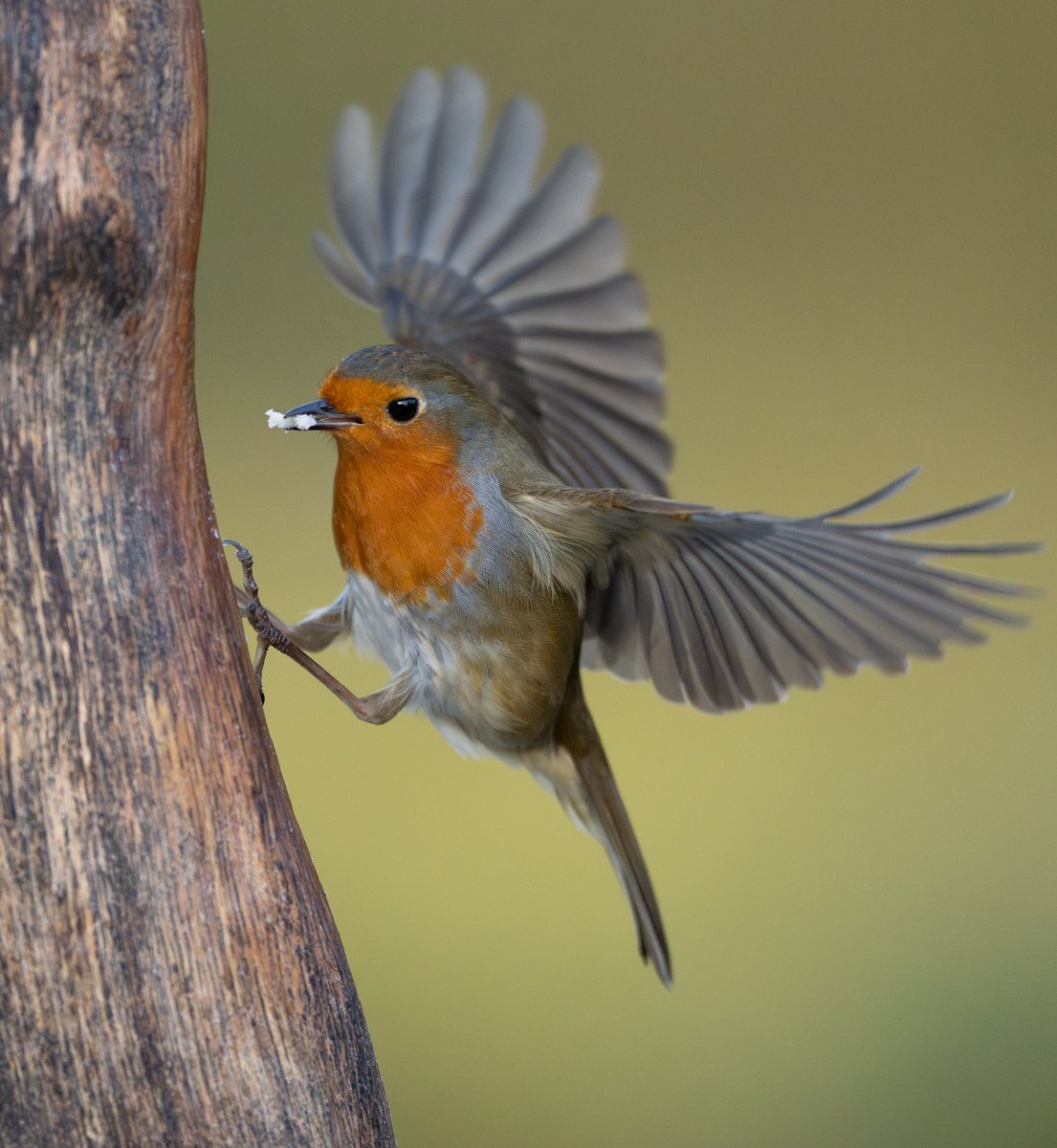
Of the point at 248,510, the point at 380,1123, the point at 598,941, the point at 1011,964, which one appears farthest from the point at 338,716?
the point at 380,1123

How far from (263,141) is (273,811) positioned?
181 centimetres

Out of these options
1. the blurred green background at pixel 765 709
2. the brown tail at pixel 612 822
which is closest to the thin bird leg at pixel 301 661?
the brown tail at pixel 612 822

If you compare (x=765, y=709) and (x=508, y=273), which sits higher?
(x=508, y=273)

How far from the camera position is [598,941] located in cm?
231

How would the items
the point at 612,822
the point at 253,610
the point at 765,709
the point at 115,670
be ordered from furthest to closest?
the point at 765,709 < the point at 612,822 < the point at 253,610 < the point at 115,670

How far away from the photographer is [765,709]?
7.75ft

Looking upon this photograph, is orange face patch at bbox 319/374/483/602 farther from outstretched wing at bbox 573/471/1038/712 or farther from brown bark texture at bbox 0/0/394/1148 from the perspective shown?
brown bark texture at bbox 0/0/394/1148

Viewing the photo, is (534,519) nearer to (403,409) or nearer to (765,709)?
(403,409)

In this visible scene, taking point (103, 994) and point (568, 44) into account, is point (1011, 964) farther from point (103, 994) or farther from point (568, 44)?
point (103, 994)

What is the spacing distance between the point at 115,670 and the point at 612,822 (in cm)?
79

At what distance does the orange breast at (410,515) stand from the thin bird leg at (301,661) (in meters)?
0.09

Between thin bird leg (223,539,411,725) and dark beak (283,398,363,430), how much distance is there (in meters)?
0.13

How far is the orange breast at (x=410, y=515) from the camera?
1.22 meters

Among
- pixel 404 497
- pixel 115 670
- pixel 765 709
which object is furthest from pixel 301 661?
pixel 765 709
